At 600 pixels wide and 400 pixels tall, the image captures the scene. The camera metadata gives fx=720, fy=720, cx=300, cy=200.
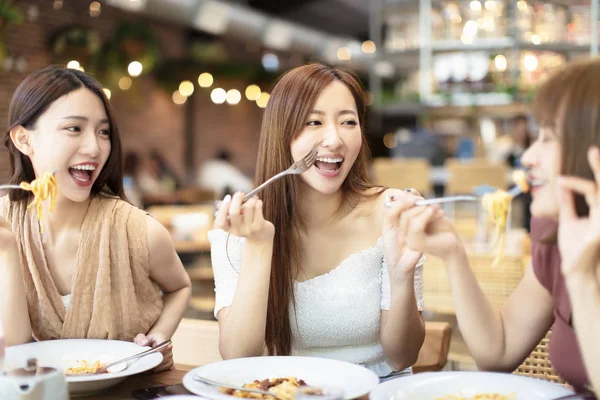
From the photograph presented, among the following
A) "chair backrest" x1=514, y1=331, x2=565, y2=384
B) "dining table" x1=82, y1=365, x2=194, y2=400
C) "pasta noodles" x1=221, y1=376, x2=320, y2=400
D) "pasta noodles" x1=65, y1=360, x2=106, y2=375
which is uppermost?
"pasta noodles" x1=221, y1=376, x2=320, y2=400

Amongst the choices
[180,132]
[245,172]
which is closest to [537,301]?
[180,132]

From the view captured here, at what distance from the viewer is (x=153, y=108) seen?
10930 mm

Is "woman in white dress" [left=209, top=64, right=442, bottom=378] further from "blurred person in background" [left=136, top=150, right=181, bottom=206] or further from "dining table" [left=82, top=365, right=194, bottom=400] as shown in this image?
"blurred person in background" [left=136, top=150, right=181, bottom=206]

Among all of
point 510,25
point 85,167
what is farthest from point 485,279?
point 510,25

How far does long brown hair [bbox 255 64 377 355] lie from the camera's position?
183cm

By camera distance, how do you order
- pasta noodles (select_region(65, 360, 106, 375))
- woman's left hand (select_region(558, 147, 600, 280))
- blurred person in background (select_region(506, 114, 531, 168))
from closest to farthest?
woman's left hand (select_region(558, 147, 600, 280))
pasta noodles (select_region(65, 360, 106, 375))
blurred person in background (select_region(506, 114, 531, 168))

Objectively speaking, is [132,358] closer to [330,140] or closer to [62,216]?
[62,216]

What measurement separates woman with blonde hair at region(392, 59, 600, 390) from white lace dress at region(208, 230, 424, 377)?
403 millimetres

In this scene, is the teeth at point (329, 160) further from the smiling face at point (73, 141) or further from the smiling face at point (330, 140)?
the smiling face at point (73, 141)

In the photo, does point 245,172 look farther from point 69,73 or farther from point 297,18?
point 69,73

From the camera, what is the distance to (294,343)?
1864 millimetres

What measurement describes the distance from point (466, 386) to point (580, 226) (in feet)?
1.24

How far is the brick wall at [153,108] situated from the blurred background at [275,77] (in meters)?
0.02

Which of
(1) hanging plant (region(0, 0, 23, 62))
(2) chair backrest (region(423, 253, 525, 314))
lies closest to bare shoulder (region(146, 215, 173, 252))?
(2) chair backrest (region(423, 253, 525, 314))
